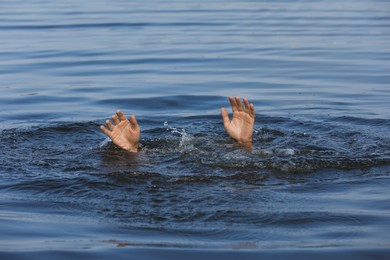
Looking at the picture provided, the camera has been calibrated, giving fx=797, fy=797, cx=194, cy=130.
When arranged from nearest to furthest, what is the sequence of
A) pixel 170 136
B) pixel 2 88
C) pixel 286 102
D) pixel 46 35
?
pixel 170 136 → pixel 286 102 → pixel 2 88 → pixel 46 35

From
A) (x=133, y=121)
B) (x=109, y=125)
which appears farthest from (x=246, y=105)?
(x=109, y=125)

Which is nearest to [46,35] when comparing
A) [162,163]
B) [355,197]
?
[162,163]

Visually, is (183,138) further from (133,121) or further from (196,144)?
(133,121)

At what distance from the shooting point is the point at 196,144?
799cm

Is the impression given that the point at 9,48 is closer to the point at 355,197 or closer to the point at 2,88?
the point at 2,88

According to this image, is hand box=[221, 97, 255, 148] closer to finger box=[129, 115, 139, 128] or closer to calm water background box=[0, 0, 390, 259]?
calm water background box=[0, 0, 390, 259]

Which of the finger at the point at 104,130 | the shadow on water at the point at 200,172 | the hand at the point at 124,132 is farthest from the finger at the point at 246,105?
the finger at the point at 104,130

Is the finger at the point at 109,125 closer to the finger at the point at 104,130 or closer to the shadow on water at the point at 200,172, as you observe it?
the finger at the point at 104,130

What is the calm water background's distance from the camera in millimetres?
5379

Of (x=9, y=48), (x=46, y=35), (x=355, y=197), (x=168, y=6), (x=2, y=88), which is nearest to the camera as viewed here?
(x=355, y=197)

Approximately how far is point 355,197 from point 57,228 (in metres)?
2.30

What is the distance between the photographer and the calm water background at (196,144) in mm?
5379

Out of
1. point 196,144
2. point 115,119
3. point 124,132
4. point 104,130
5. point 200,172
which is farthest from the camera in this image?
point 196,144

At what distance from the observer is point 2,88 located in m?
11.8
